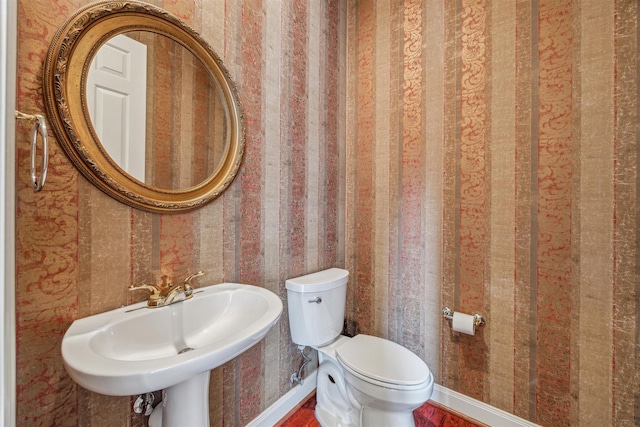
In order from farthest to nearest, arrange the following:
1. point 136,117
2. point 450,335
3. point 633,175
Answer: point 450,335 < point 633,175 < point 136,117

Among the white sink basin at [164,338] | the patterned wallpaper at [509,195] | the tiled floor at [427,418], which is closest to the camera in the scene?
the white sink basin at [164,338]

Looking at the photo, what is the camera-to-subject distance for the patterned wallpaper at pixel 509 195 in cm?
109

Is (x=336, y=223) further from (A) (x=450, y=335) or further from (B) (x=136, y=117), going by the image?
(B) (x=136, y=117)

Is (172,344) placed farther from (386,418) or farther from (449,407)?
(449,407)

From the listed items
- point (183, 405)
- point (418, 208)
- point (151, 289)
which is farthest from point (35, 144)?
point (418, 208)

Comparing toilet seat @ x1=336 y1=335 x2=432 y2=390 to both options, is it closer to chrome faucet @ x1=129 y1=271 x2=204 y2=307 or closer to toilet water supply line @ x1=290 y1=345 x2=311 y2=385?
toilet water supply line @ x1=290 y1=345 x2=311 y2=385

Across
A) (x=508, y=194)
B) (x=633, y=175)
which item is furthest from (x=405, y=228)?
(x=633, y=175)

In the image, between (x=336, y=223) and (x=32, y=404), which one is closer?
(x=32, y=404)

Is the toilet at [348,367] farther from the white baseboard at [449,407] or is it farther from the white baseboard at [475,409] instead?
the white baseboard at [475,409]

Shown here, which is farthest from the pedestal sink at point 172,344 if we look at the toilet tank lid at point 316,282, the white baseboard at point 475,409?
the white baseboard at point 475,409

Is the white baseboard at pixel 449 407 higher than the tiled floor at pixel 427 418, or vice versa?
the white baseboard at pixel 449 407

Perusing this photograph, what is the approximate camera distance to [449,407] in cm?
148

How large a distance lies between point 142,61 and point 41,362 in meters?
0.98

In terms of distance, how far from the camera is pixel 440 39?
1493 millimetres
